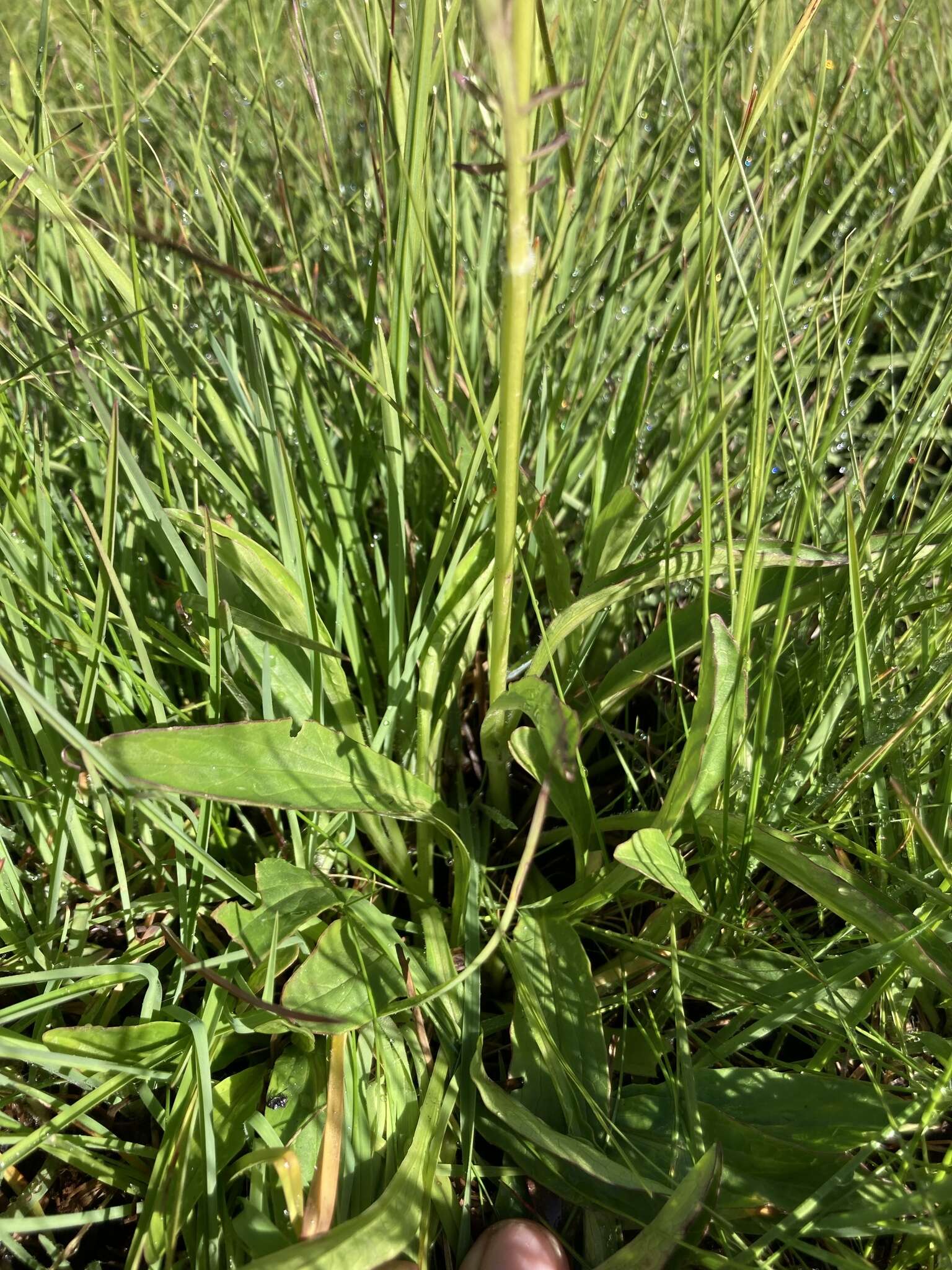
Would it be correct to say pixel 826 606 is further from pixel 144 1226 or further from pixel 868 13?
pixel 868 13

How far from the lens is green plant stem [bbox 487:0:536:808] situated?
0.38 m

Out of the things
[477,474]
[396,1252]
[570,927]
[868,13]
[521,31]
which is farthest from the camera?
[868,13]

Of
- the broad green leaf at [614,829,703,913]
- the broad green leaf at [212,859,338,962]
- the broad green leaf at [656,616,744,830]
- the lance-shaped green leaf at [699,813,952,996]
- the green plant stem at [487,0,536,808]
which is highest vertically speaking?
the green plant stem at [487,0,536,808]

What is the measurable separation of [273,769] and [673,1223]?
41 centimetres

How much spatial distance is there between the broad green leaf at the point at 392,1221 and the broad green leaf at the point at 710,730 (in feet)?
0.91

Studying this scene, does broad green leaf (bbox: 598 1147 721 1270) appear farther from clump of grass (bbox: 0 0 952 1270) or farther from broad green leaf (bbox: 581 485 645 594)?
broad green leaf (bbox: 581 485 645 594)

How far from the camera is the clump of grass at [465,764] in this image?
2.03 feet

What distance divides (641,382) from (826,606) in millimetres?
291

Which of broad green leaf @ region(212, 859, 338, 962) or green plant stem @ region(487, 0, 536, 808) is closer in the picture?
green plant stem @ region(487, 0, 536, 808)

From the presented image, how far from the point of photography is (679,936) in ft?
2.62

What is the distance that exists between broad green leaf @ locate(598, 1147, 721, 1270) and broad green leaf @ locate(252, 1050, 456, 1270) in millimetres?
135

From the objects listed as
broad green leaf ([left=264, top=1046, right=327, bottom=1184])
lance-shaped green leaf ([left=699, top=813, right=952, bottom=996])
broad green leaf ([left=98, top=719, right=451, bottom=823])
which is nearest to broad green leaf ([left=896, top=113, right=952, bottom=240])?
lance-shaped green leaf ([left=699, top=813, right=952, bottom=996])

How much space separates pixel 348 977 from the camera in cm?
70

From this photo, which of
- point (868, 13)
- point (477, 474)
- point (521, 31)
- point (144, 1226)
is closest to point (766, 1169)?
point (144, 1226)
